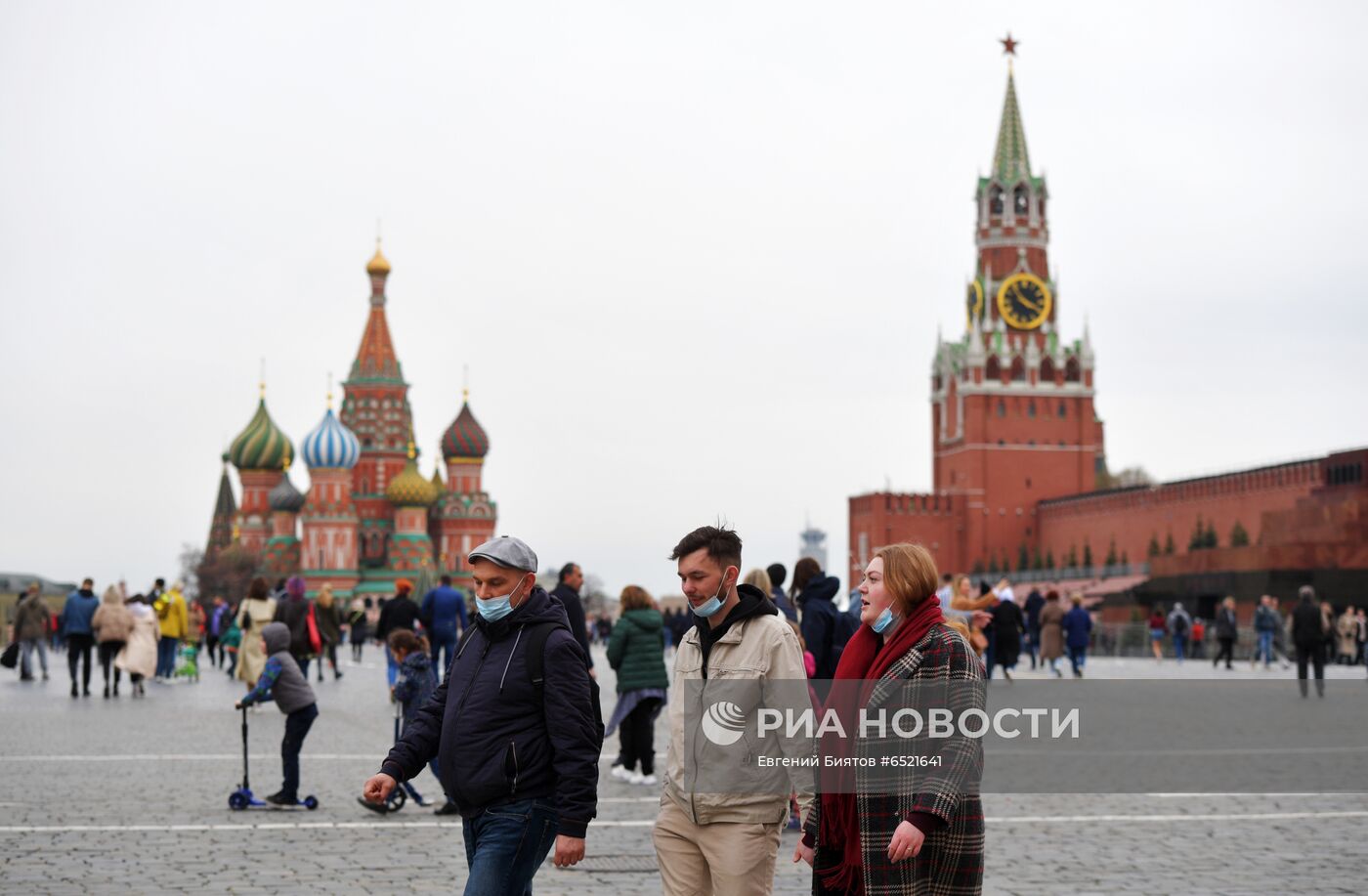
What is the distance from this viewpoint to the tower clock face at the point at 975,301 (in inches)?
4193

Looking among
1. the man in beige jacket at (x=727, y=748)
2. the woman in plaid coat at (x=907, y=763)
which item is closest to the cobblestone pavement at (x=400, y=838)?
the man in beige jacket at (x=727, y=748)

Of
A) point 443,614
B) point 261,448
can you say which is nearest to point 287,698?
point 443,614

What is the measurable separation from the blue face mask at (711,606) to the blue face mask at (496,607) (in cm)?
49

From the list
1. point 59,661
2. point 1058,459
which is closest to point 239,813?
point 59,661

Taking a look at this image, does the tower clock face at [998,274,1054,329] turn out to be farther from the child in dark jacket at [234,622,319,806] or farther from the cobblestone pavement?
the child in dark jacket at [234,622,319,806]

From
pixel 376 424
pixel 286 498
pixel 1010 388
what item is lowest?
pixel 286 498

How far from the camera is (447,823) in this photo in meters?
9.10

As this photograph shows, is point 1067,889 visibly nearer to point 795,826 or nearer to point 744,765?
point 795,826

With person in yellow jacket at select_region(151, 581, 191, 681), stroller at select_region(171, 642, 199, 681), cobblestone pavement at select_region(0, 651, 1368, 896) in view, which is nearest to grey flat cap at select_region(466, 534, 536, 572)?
cobblestone pavement at select_region(0, 651, 1368, 896)

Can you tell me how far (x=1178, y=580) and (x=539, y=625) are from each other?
150 ft

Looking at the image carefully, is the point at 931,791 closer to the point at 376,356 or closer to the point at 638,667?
the point at 638,667

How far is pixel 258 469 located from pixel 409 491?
9.08 m

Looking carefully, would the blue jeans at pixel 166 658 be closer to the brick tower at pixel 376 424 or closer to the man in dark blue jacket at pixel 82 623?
the man in dark blue jacket at pixel 82 623

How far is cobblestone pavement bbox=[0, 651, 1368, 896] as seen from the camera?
710 cm
